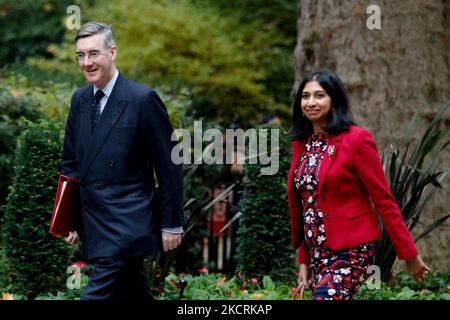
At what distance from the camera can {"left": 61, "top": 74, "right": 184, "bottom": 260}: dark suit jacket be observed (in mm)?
4141

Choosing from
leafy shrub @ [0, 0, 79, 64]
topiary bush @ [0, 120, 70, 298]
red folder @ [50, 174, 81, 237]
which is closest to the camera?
red folder @ [50, 174, 81, 237]

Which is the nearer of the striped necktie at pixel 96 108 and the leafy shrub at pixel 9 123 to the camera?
the striped necktie at pixel 96 108

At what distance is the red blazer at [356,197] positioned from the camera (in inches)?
162

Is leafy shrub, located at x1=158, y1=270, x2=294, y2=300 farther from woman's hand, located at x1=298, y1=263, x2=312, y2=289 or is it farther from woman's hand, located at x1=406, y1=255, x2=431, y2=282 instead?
woman's hand, located at x1=406, y1=255, x2=431, y2=282

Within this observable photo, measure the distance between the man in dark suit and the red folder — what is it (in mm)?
146

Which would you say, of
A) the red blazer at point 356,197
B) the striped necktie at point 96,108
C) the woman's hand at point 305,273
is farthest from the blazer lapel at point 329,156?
the striped necktie at point 96,108

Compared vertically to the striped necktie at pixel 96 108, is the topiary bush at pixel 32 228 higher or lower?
lower

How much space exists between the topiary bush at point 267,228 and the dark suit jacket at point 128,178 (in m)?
2.33

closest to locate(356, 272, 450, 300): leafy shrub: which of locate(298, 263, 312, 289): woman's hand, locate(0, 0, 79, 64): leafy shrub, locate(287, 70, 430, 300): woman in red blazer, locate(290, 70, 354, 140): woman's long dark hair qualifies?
locate(298, 263, 312, 289): woman's hand

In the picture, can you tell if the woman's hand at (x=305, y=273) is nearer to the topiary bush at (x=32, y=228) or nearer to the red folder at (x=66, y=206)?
the red folder at (x=66, y=206)

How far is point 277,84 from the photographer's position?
1502cm

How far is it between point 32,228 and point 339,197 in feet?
9.60

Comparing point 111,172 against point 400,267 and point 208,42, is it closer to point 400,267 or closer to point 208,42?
point 400,267

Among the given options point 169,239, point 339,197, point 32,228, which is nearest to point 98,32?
point 169,239
